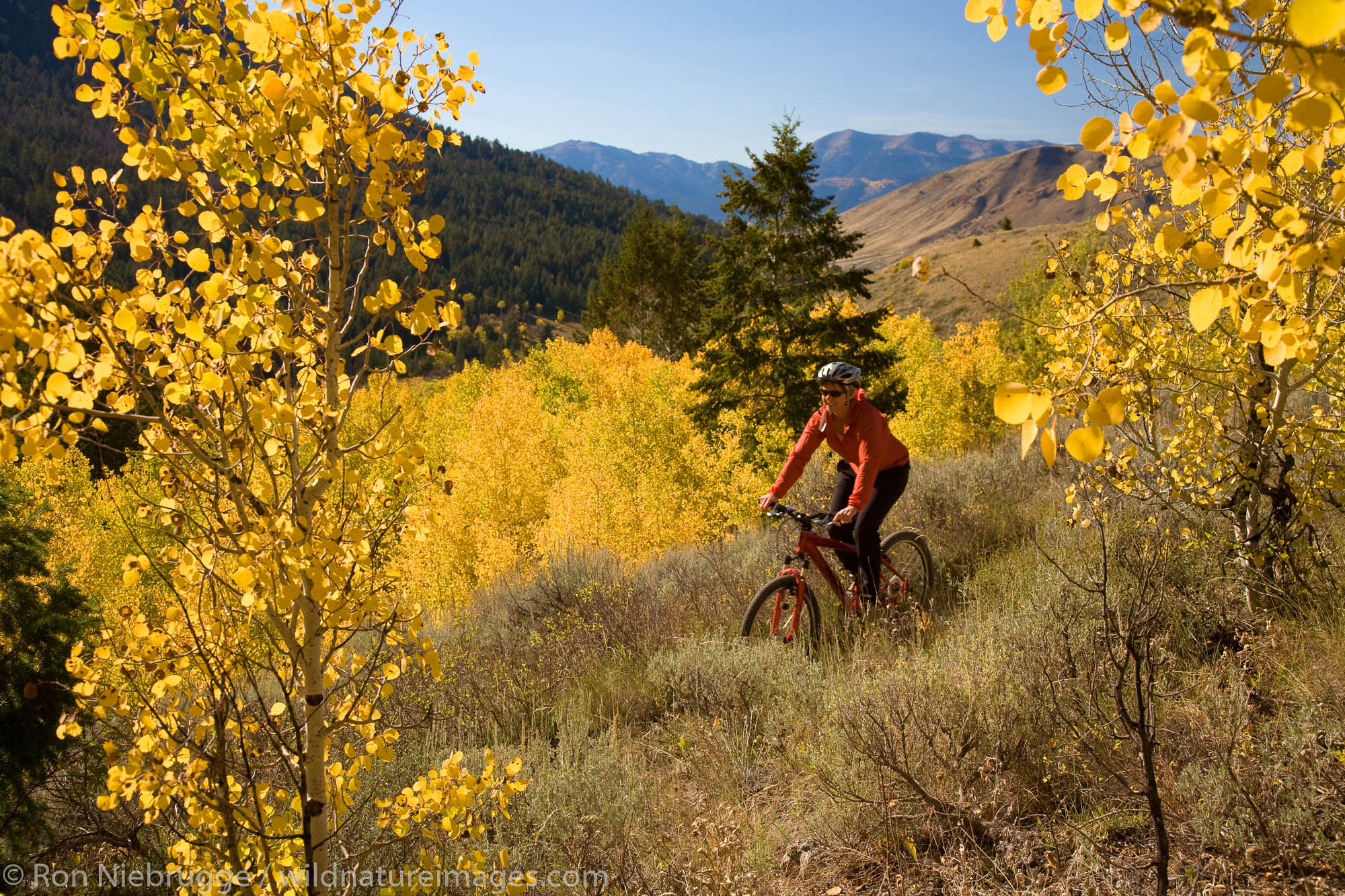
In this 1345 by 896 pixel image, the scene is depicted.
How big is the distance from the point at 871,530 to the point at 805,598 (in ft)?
2.17

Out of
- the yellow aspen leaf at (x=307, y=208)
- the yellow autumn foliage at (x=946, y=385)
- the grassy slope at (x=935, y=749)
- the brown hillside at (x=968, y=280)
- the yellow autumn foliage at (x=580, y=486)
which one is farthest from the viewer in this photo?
the brown hillside at (x=968, y=280)

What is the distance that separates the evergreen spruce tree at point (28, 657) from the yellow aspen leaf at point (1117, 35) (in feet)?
13.8

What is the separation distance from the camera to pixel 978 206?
17225 centimetres

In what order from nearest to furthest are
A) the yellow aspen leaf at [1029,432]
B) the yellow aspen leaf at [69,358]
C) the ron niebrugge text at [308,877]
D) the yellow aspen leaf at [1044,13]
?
1. the yellow aspen leaf at [1029,432]
2. the yellow aspen leaf at [1044,13]
3. the yellow aspen leaf at [69,358]
4. the ron niebrugge text at [308,877]

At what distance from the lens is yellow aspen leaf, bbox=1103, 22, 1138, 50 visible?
1.09 meters

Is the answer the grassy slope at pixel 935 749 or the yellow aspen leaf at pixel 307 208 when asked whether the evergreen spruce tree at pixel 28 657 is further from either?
the yellow aspen leaf at pixel 307 208

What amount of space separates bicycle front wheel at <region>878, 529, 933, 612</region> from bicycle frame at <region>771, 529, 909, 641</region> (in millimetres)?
50

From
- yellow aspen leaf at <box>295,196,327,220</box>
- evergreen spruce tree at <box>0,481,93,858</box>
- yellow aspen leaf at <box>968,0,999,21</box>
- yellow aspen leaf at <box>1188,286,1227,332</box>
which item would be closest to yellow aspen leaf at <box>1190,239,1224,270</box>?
yellow aspen leaf at <box>1188,286,1227,332</box>

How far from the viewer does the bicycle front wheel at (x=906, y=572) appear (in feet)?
15.4

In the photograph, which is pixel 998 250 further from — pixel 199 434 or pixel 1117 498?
pixel 199 434

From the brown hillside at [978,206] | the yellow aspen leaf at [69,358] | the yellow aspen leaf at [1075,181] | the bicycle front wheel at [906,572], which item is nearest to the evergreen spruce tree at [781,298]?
the bicycle front wheel at [906,572]

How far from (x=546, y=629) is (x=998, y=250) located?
209 feet

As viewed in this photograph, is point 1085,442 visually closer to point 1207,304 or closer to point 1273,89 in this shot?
point 1207,304

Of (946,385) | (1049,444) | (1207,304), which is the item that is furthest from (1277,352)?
(946,385)
